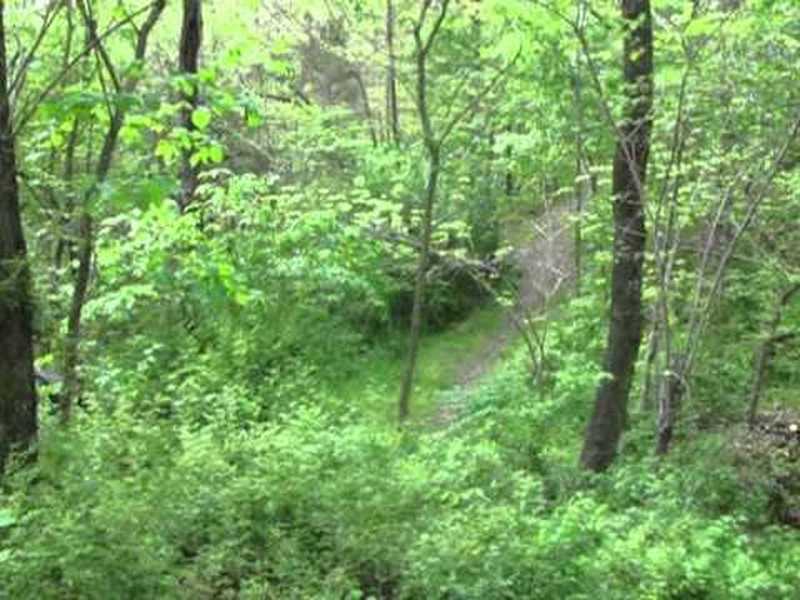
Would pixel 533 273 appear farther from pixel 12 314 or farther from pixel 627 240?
pixel 12 314

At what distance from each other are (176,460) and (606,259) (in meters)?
6.77

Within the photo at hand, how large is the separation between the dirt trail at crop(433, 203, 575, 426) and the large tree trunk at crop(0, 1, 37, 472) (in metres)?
8.46

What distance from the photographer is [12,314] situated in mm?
4527

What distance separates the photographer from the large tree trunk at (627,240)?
7.66m

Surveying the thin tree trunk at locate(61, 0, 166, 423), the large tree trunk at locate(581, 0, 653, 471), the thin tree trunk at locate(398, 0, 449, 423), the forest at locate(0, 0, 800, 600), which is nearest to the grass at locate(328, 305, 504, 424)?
the forest at locate(0, 0, 800, 600)

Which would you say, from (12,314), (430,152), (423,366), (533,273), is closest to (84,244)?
(12,314)

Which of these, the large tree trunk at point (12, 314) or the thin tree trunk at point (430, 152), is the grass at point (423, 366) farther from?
the large tree trunk at point (12, 314)

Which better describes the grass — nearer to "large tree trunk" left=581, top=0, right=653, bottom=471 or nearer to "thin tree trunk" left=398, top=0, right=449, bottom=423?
"thin tree trunk" left=398, top=0, right=449, bottom=423

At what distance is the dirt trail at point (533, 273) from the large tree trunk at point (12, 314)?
846 centimetres

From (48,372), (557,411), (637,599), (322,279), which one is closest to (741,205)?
(557,411)

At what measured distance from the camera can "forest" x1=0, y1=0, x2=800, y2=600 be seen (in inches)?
168

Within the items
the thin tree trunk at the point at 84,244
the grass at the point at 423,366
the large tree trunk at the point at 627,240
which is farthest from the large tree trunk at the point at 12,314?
the grass at the point at 423,366

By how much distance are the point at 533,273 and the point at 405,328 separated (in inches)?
128

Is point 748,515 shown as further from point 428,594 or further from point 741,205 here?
point 428,594
